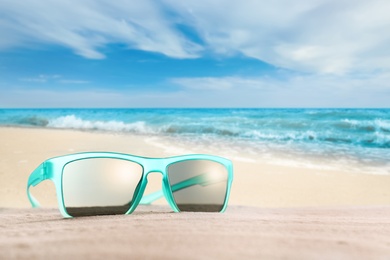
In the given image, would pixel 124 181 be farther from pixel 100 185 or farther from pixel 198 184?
pixel 198 184

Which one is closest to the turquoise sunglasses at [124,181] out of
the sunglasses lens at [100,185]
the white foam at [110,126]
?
the sunglasses lens at [100,185]

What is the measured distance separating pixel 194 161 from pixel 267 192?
5.64 feet

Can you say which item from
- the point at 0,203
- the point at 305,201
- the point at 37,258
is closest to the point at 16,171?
the point at 0,203

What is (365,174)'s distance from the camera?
3805mm

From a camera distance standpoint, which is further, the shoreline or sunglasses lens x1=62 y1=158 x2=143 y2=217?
the shoreline

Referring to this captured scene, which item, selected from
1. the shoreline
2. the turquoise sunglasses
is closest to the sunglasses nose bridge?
the turquoise sunglasses

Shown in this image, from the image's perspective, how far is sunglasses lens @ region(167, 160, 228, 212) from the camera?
1312 millimetres

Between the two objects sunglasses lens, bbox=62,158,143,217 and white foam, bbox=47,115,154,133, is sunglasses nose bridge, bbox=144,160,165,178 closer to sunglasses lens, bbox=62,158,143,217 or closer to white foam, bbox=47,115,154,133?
sunglasses lens, bbox=62,158,143,217

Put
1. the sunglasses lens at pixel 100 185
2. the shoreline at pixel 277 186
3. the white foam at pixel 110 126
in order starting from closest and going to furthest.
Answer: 1. the sunglasses lens at pixel 100 185
2. the shoreline at pixel 277 186
3. the white foam at pixel 110 126

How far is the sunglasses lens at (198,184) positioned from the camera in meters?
1.31

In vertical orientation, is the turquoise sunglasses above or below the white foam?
above

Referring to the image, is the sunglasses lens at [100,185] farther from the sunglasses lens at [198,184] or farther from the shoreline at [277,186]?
the shoreline at [277,186]

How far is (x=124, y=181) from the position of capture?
123cm

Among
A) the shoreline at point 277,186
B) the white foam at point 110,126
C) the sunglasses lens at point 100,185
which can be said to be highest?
the sunglasses lens at point 100,185
